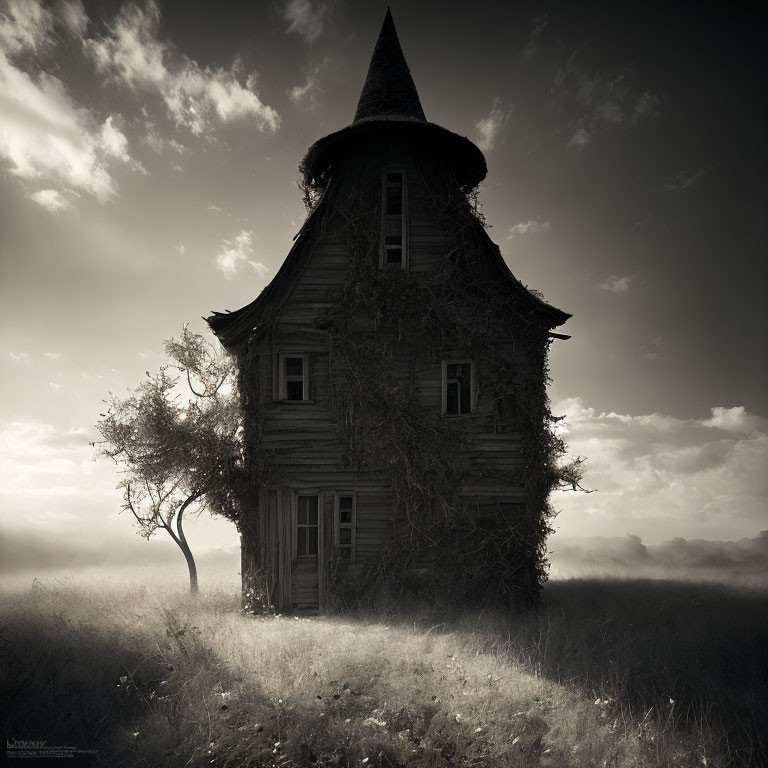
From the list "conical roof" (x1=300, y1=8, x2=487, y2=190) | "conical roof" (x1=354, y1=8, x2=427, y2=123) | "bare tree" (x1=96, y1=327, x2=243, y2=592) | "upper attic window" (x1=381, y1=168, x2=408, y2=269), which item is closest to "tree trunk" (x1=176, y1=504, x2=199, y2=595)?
"bare tree" (x1=96, y1=327, x2=243, y2=592)

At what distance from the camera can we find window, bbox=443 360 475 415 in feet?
46.1

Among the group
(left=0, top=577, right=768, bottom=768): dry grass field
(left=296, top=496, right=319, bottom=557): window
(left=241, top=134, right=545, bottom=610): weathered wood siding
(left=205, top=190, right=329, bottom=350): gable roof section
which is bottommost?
(left=0, top=577, right=768, bottom=768): dry grass field

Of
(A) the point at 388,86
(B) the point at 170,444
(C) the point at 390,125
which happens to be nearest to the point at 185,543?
(B) the point at 170,444

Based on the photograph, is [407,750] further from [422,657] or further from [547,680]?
[547,680]

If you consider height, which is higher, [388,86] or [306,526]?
[388,86]

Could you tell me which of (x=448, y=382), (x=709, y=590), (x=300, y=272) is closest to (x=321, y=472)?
(x=448, y=382)

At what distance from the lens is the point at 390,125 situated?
590 inches

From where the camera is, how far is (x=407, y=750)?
5777mm

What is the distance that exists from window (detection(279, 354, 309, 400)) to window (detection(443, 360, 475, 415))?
3894 mm

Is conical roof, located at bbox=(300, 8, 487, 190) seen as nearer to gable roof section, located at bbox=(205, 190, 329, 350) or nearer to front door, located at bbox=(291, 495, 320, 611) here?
gable roof section, located at bbox=(205, 190, 329, 350)

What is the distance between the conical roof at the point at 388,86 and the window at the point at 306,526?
11.7 m

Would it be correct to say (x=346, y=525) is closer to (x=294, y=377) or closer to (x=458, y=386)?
(x=294, y=377)

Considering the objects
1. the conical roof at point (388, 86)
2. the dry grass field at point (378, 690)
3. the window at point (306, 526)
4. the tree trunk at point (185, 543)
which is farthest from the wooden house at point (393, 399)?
the tree trunk at point (185, 543)

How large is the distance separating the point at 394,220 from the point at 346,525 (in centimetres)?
888
